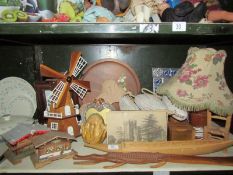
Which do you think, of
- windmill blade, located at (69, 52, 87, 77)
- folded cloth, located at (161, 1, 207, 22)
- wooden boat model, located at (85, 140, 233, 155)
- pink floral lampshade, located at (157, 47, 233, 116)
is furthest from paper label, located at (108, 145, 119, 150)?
folded cloth, located at (161, 1, 207, 22)

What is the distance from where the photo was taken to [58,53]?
55.1 inches

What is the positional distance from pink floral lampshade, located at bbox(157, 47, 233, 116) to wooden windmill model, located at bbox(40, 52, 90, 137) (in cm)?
46

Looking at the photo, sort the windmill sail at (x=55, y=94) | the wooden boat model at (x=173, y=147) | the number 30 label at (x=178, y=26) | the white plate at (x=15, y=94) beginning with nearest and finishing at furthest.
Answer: the number 30 label at (x=178, y=26) < the wooden boat model at (x=173, y=147) < the windmill sail at (x=55, y=94) < the white plate at (x=15, y=94)

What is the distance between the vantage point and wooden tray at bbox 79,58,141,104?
4.36ft

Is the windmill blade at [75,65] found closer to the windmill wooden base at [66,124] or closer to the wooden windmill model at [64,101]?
the wooden windmill model at [64,101]

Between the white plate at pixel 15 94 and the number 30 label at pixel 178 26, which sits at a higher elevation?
the number 30 label at pixel 178 26

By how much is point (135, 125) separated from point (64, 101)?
0.35 m

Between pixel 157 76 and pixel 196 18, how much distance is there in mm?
512

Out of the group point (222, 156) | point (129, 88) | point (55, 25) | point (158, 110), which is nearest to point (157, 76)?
point (129, 88)

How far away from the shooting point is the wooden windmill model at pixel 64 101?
1102mm

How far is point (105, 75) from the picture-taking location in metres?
1.34

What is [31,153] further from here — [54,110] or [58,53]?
[58,53]

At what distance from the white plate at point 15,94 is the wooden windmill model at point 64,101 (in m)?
0.24

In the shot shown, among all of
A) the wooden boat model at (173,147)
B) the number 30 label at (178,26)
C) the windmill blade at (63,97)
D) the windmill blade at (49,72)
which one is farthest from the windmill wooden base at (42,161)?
the number 30 label at (178,26)
